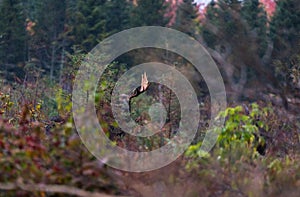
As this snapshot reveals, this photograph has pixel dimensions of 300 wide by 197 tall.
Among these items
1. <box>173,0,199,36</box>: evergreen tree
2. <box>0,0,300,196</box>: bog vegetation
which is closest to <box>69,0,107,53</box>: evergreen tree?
<box>173,0,199,36</box>: evergreen tree

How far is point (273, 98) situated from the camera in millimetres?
6527

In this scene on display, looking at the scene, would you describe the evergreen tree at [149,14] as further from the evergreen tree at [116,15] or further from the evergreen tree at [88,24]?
the evergreen tree at [88,24]

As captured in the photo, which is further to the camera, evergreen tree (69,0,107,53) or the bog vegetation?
evergreen tree (69,0,107,53)

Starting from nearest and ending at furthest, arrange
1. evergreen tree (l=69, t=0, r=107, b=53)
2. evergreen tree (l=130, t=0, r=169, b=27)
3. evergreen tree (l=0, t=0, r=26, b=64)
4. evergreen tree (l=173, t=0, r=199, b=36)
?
evergreen tree (l=173, t=0, r=199, b=36) < evergreen tree (l=0, t=0, r=26, b=64) < evergreen tree (l=69, t=0, r=107, b=53) < evergreen tree (l=130, t=0, r=169, b=27)

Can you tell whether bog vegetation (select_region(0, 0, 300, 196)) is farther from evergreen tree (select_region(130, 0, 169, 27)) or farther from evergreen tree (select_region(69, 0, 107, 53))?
evergreen tree (select_region(130, 0, 169, 27))

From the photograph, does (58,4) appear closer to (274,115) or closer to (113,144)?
(274,115)

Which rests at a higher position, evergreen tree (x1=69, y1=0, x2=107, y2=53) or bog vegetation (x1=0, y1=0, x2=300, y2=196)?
evergreen tree (x1=69, y1=0, x2=107, y2=53)

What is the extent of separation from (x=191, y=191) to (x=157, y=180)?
0.96 ft

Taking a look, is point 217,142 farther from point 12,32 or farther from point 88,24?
point 12,32

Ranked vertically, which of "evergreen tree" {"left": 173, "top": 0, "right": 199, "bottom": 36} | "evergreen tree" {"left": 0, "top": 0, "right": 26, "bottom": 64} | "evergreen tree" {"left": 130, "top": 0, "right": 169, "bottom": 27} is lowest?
"evergreen tree" {"left": 173, "top": 0, "right": 199, "bottom": 36}

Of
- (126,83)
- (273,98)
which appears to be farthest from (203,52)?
(126,83)

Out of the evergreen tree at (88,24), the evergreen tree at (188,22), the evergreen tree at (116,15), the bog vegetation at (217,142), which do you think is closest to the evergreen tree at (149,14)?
the evergreen tree at (116,15)

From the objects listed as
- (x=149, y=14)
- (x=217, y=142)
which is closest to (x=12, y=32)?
(x=149, y=14)

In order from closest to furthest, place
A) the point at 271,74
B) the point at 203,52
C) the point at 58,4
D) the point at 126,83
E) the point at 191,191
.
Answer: the point at 191,191
the point at 271,74
the point at 203,52
the point at 126,83
the point at 58,4
